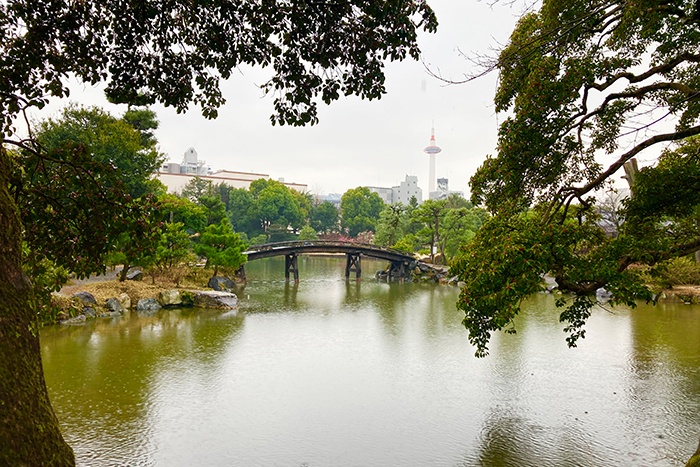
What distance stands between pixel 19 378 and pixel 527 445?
18.9 ft

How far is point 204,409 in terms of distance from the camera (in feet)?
23.2

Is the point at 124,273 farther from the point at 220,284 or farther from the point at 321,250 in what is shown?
the point at 321,250

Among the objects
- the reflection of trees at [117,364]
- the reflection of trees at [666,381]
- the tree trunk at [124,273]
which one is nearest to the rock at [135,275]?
the tree trunk at [124,273]

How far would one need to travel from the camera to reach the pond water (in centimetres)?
592

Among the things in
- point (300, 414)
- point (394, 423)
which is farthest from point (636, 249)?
point (300, 414)

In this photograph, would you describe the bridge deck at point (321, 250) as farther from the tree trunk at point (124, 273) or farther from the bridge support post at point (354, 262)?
the tree trunk at point (124, 273)

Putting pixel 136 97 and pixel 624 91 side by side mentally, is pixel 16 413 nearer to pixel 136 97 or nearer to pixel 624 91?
pixel 136 97

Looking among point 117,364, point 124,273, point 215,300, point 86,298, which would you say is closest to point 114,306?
point 86,298

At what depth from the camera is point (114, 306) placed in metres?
13.9

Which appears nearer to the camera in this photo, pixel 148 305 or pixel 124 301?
pixel 124 301

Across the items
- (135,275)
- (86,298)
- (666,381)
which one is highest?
(135,275)

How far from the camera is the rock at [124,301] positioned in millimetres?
14344

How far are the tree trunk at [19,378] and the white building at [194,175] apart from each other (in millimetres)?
35868

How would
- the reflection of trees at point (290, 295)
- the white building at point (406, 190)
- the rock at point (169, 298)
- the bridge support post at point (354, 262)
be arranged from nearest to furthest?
the rock at point (169, 298), the reflection of trees at point (290, 295), the bridge support post at point (354, 262), the white building at point (406, 190)
